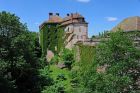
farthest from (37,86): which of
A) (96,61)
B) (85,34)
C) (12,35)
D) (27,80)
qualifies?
(85,34)

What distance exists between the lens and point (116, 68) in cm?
3150

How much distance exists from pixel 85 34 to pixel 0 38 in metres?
29.1

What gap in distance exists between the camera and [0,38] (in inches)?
1987

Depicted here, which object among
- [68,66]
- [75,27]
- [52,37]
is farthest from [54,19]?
[68,66]

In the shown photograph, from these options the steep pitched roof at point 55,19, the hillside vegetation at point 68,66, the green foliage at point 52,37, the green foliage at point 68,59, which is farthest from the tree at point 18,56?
the steep pitched roof at point 55,19

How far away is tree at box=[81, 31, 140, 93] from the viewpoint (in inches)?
1238

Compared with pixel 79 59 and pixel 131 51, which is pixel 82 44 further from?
pixel 131 51

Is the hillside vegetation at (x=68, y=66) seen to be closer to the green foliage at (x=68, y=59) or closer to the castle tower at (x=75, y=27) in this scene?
the green foliage at (x=68, y=59)

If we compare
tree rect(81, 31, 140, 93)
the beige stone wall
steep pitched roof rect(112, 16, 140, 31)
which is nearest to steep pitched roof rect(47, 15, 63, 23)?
the beige stone wall

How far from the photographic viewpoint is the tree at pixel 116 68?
3144 centimetres

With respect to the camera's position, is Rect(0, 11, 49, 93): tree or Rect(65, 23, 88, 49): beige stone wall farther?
Rect(65, 23, 88, 49): beige stone wall

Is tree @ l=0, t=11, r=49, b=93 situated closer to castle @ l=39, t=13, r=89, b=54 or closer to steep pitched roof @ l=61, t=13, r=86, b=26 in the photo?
castle @ l=39, t=13, r=89, b=54

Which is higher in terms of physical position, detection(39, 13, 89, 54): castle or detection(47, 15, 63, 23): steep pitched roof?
detection(47, 15, 63, 23): steep pitched roof

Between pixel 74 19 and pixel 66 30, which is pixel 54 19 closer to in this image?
pixel 74 19
